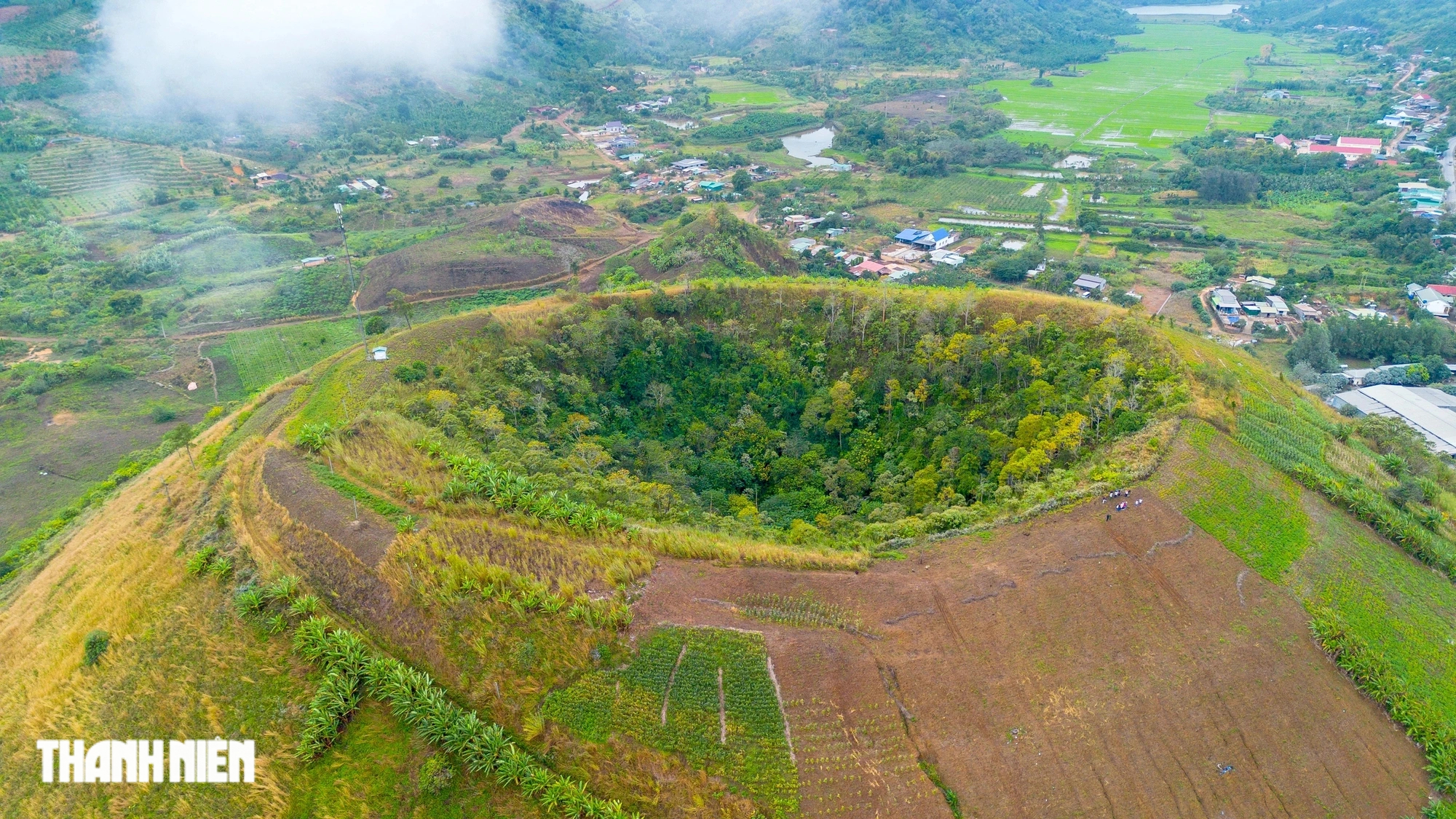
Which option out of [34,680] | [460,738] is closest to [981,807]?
[460,738]

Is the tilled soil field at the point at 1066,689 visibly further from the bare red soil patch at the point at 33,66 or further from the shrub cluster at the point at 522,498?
the bare red soil patch at the point at 33,66

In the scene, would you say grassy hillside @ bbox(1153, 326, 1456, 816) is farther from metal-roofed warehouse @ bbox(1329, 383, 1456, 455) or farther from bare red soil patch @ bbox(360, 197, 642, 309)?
bare red soil patch @ bbox(360, 197, 642, 309)

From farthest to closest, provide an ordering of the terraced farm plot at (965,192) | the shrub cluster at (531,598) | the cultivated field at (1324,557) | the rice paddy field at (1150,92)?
the rice paddy field at (1150,92) → the terraced farm plot at (965,192) → the cultivated field at (1324,557) → the shrub cluster at (531,598)

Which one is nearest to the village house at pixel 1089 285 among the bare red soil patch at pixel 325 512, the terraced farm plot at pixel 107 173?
the bare red soil patch at pixel 325 512

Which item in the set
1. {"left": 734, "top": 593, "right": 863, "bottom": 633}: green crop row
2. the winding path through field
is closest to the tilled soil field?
{"left": 734, "top": 593, "right": 863, "bottom": 633}: green crop row

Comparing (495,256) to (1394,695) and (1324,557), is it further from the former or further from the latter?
(1394,695)

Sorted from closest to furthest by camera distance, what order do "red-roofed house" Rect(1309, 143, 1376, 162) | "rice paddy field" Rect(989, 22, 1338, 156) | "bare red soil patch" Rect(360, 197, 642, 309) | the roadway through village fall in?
1. "bare red soil patch" Rect(360, 197, 642, 309)
2. the roadway through village
3. "red-roofed house" Rect(1309, 143, 1376, 162)
4. "rice paddy field" Rect(989, 22, 1338, 156)
